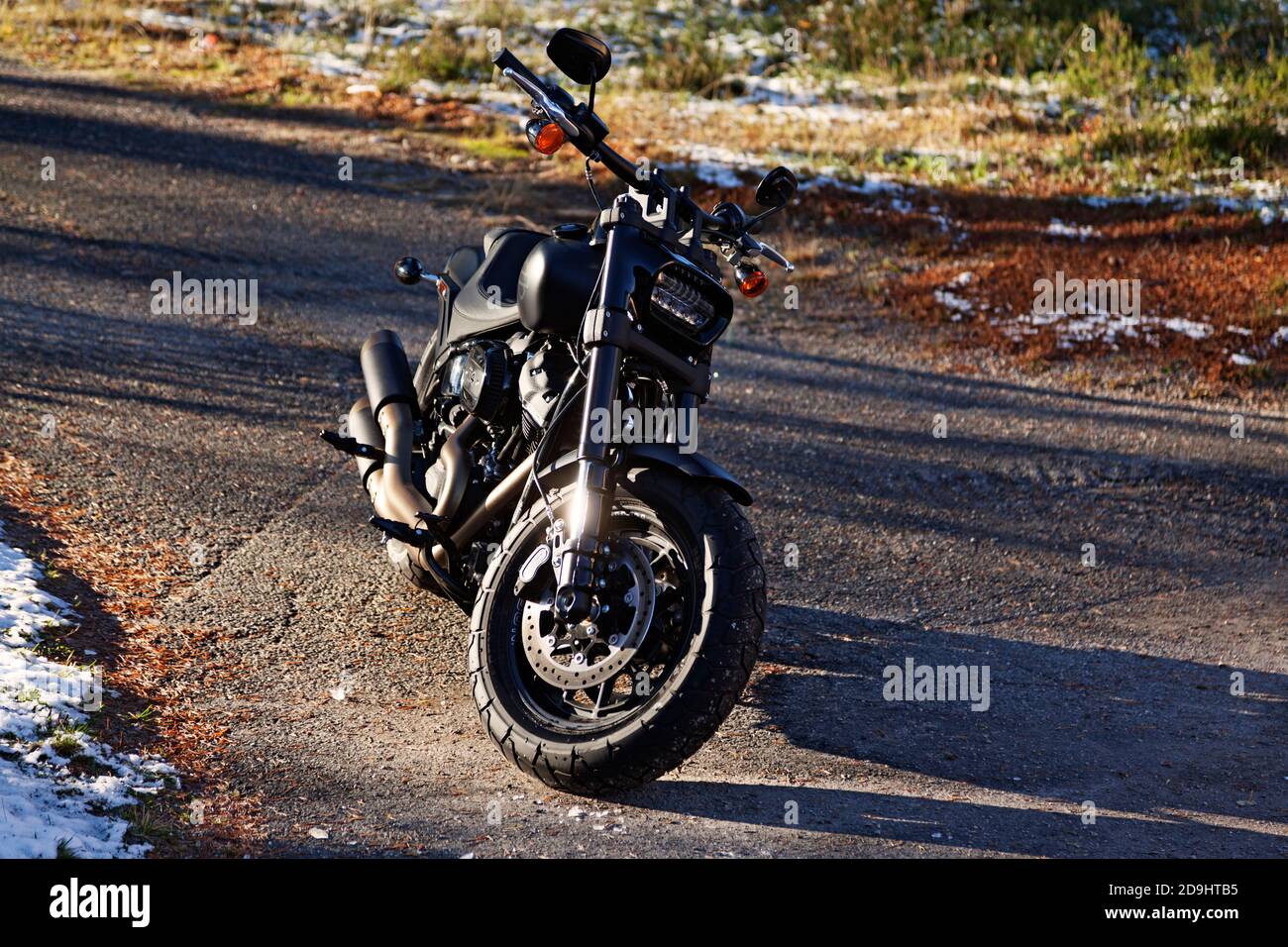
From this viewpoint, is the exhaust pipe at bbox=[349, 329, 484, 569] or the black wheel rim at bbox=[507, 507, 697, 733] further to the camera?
the exhaust pipe at bbox=[349, 329, 484, 569]

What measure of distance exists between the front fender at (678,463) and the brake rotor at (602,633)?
0.90 ft

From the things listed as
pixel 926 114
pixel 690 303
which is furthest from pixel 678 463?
pixel 926 114

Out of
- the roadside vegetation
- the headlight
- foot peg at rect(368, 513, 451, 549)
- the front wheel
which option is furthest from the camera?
the roadside vegetation

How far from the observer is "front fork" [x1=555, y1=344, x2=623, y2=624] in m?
4.34

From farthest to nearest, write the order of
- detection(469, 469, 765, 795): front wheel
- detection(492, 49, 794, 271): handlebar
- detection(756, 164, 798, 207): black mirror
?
1. detection(756, 164, 798, 207): black mirror
2. detection(492, 49, 794, 271): handlebar
3. detection(469, 469, 765, 795): front wheel

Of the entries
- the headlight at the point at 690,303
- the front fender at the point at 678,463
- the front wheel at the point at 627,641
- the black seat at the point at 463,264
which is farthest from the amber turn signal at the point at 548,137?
the black seat at the point at 463,264

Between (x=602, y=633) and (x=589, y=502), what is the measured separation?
435mm

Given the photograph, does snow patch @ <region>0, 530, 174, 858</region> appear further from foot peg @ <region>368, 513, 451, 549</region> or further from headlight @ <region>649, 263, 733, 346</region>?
headlight @ <region>649, 263, 733, 346</region>

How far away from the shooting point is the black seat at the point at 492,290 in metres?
5.45

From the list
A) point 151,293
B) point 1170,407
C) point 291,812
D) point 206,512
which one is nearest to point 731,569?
point 291,812

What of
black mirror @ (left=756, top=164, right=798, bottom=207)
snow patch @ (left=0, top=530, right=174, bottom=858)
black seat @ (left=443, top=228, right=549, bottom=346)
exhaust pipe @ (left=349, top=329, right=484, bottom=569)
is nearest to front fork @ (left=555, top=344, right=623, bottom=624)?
black mirror @ (left=756, top=164, right=798, bottom=207)

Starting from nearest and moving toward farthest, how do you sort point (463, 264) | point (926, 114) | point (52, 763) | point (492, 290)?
1. point (52, 763)
2. point (492, 290)
3. point (463, 264)
4. point (926, 114)

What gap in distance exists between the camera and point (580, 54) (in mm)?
4387

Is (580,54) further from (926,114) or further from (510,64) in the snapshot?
(926,114)
